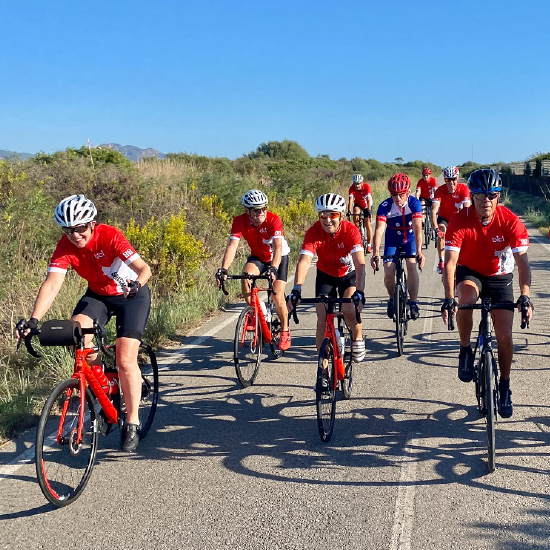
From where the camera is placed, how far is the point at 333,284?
6.77 metres

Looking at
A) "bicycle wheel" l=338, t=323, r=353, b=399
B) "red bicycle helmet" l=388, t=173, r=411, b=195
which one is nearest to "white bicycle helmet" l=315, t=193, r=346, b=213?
"bicycle wheel" l=338, t=323, r=353, b=399

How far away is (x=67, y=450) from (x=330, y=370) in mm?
2171

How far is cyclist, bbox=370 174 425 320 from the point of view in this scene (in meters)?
8.89

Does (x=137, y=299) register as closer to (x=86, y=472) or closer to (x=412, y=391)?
(x=86, y=472)

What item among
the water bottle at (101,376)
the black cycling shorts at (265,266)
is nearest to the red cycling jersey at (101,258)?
the water bottle at (101,376)

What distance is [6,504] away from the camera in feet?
13.6

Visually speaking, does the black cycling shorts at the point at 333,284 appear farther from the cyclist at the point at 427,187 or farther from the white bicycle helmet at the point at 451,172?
the cyclist at the point at 427,187

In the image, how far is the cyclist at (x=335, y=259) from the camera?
20.2ft

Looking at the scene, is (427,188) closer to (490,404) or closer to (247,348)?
(247,348)

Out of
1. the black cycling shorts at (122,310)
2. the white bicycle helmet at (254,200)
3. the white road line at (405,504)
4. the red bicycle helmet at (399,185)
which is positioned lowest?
the white road line at (405,504)

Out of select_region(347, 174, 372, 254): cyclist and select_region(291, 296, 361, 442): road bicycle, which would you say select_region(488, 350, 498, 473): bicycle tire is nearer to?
select_region(291, 296, 361, 442): road bicycle

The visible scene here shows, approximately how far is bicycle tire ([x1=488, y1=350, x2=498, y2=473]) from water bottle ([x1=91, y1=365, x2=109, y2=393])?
277cm

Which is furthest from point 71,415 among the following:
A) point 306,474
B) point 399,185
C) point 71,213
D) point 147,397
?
point 399,185

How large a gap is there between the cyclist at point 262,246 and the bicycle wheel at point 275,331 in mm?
75
